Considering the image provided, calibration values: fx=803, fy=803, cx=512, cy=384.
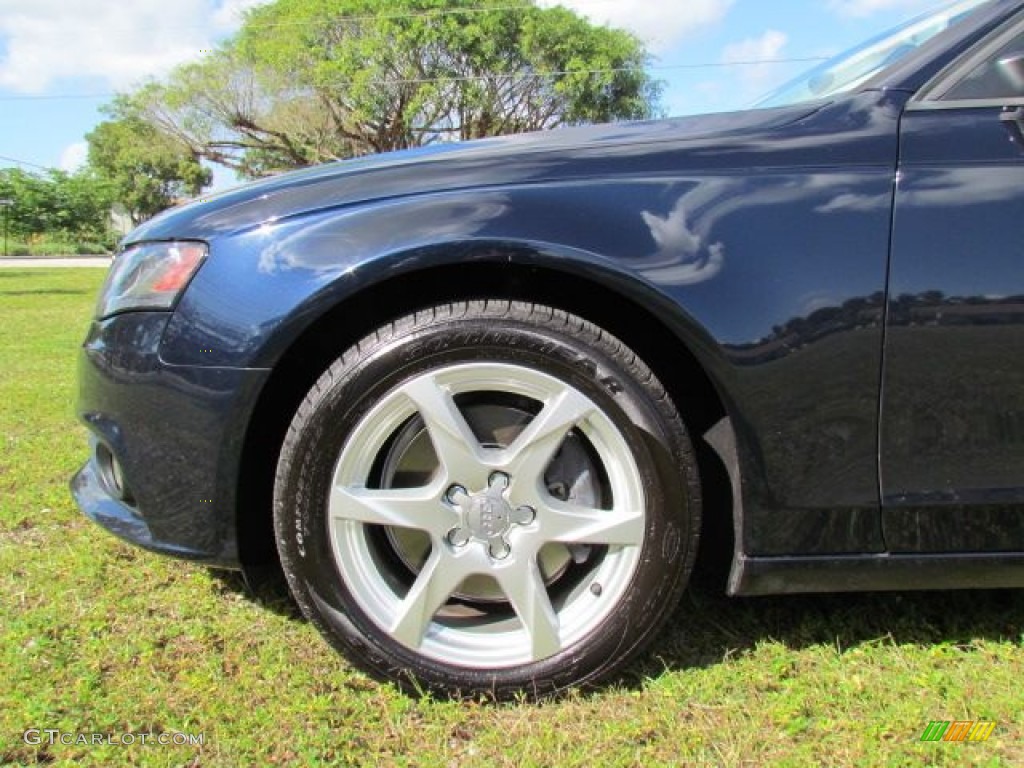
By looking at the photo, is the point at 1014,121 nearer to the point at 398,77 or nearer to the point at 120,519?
the point at 120,519

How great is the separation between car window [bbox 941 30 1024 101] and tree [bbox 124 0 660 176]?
2923 cm

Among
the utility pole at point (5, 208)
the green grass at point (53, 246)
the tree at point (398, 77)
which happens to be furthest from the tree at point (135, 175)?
the tree at point (398, 77)

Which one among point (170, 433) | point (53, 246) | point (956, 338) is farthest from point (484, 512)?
point (53, 246)

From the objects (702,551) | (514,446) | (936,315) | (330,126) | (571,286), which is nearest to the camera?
(936,315)

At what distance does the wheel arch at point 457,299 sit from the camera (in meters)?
1.80

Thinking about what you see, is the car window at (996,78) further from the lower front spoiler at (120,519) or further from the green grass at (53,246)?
the green grass at (53,246)

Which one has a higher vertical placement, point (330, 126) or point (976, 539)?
point (330, 126)

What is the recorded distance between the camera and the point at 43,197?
38.3 m

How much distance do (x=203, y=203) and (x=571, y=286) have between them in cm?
90

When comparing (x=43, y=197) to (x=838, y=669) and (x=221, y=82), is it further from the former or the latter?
(x=838, y=669)

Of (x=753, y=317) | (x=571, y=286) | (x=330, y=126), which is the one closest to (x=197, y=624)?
(x=571, y=286)

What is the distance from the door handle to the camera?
1630 millimetres

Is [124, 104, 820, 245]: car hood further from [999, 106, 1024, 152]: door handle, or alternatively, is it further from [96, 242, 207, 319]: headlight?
[999, 106, 1024, 152]: door handle

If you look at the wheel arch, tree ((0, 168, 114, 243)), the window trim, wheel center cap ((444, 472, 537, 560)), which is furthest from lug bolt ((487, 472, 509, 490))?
tree ((0, 168, 114, 243))
